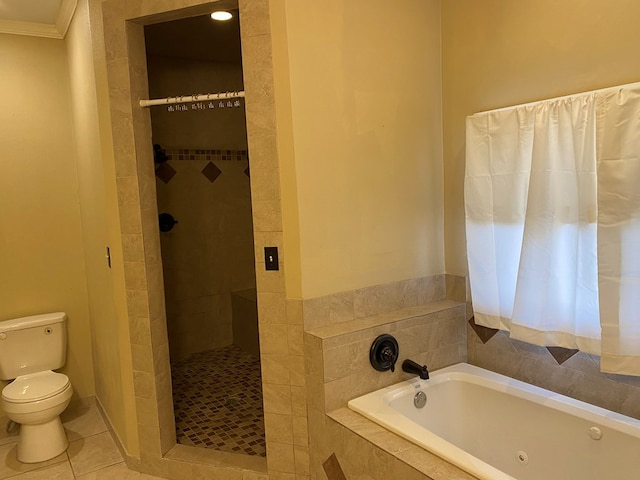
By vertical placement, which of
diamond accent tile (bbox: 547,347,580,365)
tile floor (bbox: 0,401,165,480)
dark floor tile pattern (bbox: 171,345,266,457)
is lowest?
tile floor (bbox: 0,401,165,480)

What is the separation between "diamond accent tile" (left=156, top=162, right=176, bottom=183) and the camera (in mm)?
3826

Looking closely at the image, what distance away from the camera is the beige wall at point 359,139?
6.84 ft

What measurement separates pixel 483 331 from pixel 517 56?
1.34 m

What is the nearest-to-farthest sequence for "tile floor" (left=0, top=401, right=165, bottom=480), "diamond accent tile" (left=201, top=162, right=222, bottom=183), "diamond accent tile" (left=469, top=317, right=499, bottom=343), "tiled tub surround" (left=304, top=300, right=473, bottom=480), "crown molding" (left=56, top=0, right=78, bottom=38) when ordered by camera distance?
"tiled tub surround" (left=304, top=300, right=473, bottom=480) < "diamond accent tile" (left=469, top=317, right=499, bottom=343) < "tile floor" (left=0, top=401, right=165, bottom=480) < "crown molding" (left=56, top=0, right=78, bottom=38) < "diamond accent tile" (left=201, top=162, right=222, bottom=183)

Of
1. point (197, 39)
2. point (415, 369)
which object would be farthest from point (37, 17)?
point (415, 369)

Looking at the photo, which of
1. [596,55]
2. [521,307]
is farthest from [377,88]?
[521,307]

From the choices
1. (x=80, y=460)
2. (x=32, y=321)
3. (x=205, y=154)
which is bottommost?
(x=80, y=460)

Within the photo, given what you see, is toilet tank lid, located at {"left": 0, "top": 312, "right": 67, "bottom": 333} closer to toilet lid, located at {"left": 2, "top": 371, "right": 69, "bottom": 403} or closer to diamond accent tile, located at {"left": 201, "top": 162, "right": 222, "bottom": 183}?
toilet lid, located at {"left": 2, "top": 371, "right": 69, "bottom": 403}

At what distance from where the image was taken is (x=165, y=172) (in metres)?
3.85

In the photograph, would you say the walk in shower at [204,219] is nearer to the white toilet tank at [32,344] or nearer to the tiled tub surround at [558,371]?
the white toilet tank at [32,344]

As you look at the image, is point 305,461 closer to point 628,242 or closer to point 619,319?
point 619,319

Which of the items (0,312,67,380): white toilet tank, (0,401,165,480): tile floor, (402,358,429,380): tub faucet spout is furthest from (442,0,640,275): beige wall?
(0,312,67,380): white toilet tank

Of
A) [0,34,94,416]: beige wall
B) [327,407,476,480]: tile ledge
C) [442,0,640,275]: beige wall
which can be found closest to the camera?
[327,407,476,480]: tile ledge

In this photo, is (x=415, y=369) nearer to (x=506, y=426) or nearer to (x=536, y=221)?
(x=506, y=426)
